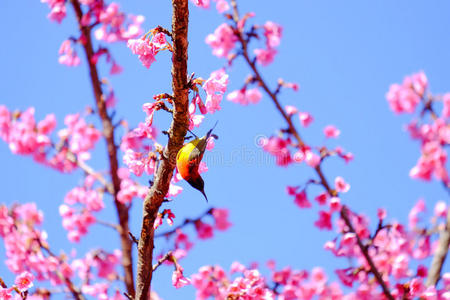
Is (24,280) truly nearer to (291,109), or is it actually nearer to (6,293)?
(6,293)

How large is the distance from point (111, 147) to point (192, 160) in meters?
1.93

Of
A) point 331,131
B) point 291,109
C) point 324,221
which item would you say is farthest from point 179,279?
point 331,131

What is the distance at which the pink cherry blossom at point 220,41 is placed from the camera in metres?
5.43

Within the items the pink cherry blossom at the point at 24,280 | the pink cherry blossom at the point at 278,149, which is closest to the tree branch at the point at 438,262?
the pink cherry blossom at the point at 278,149

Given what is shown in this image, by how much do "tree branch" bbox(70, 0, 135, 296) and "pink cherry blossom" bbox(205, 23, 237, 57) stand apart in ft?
5.58

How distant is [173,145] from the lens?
8.36 ft

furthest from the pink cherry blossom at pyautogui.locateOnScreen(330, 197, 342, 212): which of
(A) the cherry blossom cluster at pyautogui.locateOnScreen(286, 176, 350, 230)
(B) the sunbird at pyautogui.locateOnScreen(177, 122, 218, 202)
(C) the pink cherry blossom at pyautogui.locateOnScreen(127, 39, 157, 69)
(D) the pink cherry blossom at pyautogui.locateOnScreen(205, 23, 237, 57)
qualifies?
(C) the pink cherry blossom at pyautogui.locateOnScreen(127, 39, 157, 69)

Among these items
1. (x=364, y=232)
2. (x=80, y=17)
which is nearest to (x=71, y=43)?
(x=80, y=17)

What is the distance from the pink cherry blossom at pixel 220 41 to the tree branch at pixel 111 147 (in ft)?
5.58

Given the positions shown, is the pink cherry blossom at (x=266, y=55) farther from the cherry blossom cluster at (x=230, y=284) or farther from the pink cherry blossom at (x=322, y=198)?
the cherry blossom cluster at (x=230, y=284)

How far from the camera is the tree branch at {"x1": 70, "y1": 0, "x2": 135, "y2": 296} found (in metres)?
3.58

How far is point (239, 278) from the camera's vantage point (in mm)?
4551

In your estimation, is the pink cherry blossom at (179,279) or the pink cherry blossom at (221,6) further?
the pink cherry blossom at (221,6)

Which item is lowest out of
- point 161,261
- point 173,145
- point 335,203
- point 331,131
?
point 161,261
